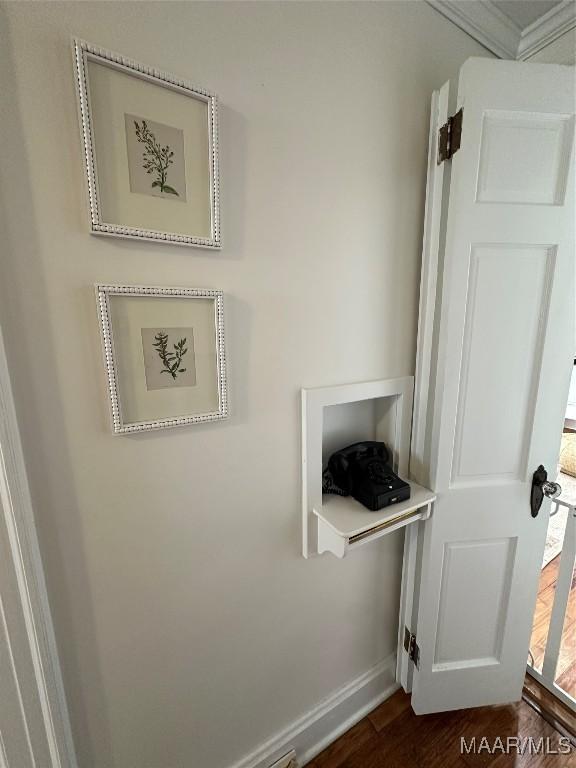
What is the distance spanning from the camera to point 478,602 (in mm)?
1165

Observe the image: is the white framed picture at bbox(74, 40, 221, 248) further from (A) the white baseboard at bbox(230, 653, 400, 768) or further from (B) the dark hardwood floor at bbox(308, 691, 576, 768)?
(B) the dark hardwood floor at bbox(308, 691, 576, 768)

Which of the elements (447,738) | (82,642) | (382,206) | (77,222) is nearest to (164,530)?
(82,642)

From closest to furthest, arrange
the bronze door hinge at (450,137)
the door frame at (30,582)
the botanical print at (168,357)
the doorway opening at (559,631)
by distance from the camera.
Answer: the door frame at (30,582) < the botanical print at (168,357) < the bronze door hinge at (450,137) < the doorway opening at (559,631)

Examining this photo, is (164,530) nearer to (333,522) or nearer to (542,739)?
(333,522)

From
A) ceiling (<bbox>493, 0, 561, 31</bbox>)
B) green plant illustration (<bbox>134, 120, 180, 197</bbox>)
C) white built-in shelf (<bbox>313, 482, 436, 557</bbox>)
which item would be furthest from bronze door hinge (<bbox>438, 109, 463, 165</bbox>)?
white built-in shelf (<bbox>313, 482, 436, 557</bbox>)

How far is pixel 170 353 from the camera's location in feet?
2.27

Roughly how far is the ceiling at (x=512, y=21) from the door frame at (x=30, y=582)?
1489 millimetres

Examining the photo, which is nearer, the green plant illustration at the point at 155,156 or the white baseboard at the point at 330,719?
the green plant illustration at the point at 155,156

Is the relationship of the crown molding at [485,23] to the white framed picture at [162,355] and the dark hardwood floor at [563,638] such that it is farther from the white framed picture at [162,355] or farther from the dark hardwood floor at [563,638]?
the dark hardwood floor at [563,638]

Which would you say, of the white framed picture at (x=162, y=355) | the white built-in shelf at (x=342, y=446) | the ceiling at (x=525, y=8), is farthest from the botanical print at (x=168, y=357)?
the ceiling at (x=525, y=8)

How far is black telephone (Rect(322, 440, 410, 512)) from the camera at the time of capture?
0.95m

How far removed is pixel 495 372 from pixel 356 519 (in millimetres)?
637

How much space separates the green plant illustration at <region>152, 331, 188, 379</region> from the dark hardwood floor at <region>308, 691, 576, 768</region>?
1500mm

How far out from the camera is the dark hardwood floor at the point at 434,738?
1.11 metres
